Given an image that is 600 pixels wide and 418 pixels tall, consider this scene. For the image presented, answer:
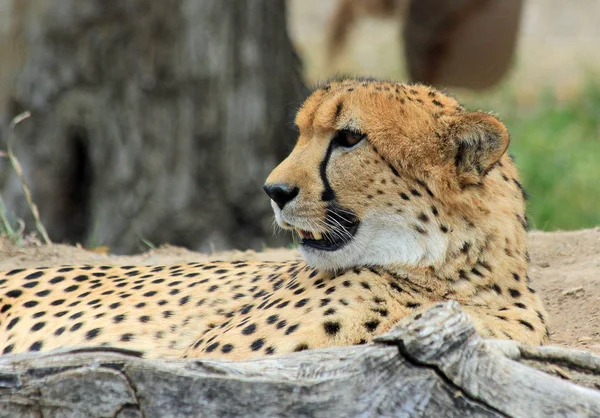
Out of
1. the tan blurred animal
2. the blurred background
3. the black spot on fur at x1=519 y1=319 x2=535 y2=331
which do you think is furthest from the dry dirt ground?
the tan blurred animal

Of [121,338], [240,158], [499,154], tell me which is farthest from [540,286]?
[240,158]

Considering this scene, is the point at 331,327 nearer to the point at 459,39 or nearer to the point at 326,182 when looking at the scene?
the point at 326,182

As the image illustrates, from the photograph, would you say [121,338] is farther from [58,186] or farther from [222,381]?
[58,186]

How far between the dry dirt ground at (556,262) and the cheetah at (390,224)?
0.59 metres

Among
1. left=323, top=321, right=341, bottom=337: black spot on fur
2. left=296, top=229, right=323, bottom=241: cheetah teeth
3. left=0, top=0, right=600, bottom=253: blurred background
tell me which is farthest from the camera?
left=0, top=0, right=600, bottom=253: blurred background

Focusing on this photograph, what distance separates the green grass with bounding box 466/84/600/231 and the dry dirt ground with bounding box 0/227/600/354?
172 centimetres

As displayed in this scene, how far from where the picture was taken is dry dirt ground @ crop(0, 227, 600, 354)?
3.51 metres

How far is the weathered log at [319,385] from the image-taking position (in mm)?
2084

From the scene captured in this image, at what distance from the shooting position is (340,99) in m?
2.97

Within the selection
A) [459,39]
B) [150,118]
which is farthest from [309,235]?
[459,39]

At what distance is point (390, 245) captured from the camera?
9.29ft

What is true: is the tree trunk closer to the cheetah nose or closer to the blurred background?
the blurred background

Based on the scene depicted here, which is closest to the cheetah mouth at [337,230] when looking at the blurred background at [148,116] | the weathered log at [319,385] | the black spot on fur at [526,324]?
the black spot on fur at [526,324]

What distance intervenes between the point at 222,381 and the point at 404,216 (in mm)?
931
